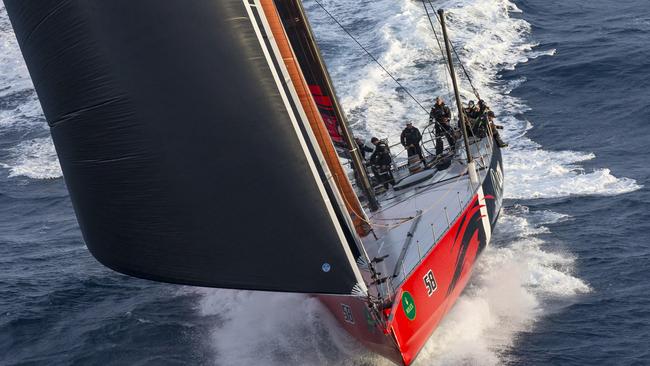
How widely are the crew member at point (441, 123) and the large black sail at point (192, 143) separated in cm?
698

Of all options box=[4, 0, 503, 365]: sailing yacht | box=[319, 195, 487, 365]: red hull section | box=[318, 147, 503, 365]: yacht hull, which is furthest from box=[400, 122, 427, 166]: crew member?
box=[4, 0, 503, 365]: sailing yacht

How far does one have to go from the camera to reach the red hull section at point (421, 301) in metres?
11.7

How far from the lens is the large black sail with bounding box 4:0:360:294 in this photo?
1003 cm

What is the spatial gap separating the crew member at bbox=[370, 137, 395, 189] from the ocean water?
7.10 feet

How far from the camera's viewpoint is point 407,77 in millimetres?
25062

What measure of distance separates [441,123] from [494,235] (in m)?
2.29

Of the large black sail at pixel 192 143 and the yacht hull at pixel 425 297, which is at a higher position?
the large black sail at pixel 192 143

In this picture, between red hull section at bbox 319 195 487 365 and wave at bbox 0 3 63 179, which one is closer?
red hull section at bbox 319 195 487 365

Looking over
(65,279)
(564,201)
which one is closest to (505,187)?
(564,201)

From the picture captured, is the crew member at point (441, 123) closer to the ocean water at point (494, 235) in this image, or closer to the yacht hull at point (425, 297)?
the ocean water at point (494, 235)

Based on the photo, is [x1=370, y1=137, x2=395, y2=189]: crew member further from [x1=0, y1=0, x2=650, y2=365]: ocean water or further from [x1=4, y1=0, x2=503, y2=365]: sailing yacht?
[x1=4, y1=0, x2=503, y2=365]: sailing yacht

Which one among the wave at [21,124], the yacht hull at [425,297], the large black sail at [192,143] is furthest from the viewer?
the wave at [21,124]

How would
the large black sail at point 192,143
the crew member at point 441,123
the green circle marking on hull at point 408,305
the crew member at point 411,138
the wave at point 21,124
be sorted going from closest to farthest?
1. the large black sail at point 192,143
2. the green circle marking on hull at point 408,305
3. the crew member at point 411,138
4. the crew member at point 441,123
5. the wave at point 21,124

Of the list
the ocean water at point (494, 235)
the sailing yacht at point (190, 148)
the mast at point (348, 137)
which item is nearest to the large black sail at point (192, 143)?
the sailing yacht at point (190, 148)
